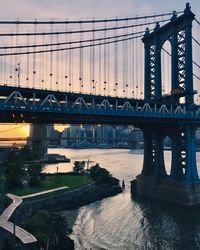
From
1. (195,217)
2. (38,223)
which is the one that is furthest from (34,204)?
(195,217)

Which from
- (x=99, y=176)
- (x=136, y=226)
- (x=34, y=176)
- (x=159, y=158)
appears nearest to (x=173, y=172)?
(x=159, y=158)

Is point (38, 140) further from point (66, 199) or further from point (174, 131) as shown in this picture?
point (66, 199)

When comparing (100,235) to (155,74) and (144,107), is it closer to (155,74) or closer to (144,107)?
(144,107)

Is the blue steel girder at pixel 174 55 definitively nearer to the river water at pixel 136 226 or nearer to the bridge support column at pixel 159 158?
the bridge support column at pixel 159 158

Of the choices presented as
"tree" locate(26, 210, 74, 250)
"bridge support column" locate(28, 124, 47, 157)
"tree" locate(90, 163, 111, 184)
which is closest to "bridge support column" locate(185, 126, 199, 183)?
"tree" locate(90, 163, 111, 184)

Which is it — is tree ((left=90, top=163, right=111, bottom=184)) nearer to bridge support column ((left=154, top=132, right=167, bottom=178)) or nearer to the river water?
the river water

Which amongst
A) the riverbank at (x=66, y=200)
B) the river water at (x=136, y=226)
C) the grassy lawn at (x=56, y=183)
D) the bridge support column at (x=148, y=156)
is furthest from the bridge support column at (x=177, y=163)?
the grassy lawn at (x=56, y=183)
